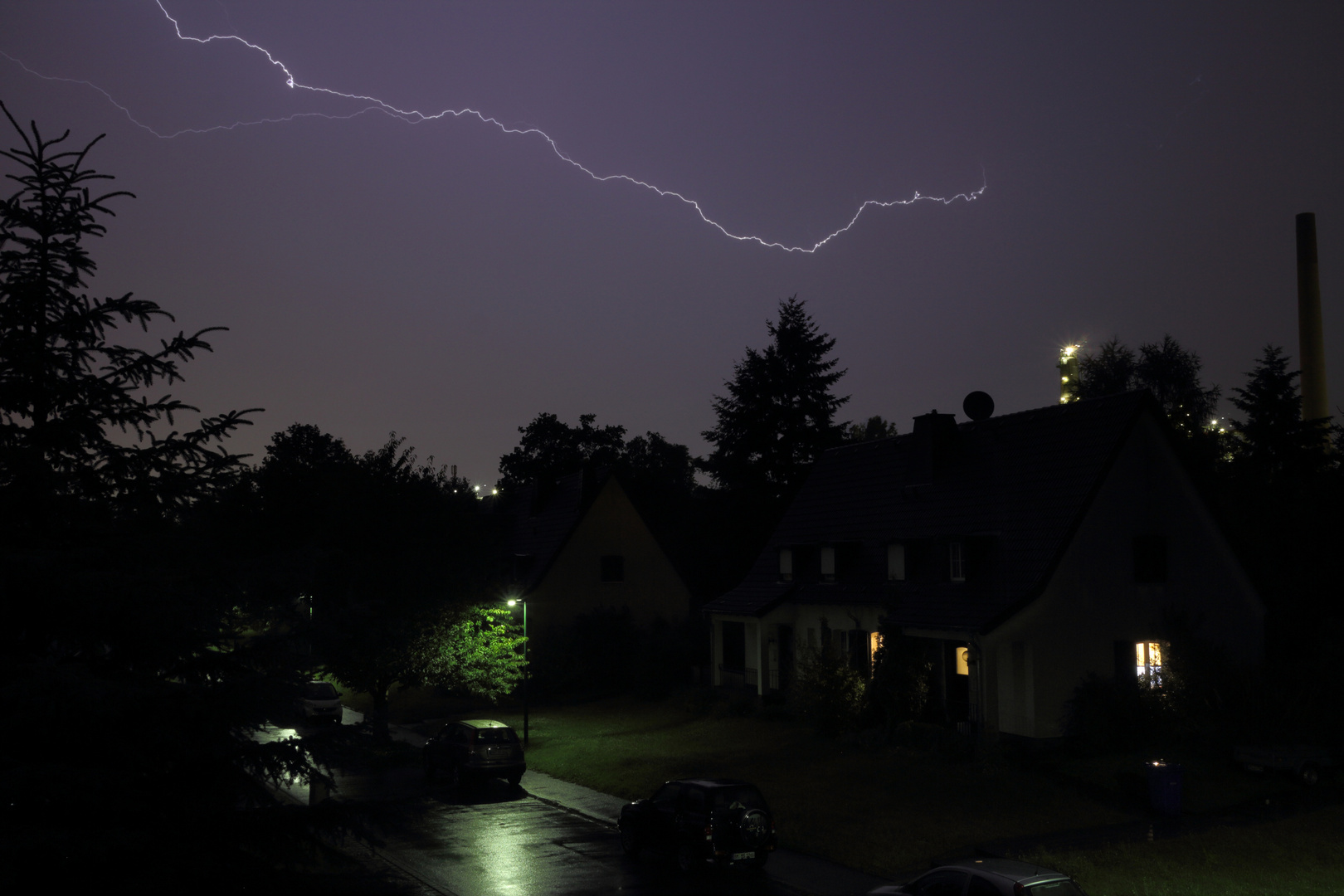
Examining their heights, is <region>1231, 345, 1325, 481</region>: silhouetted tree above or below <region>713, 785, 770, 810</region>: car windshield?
above

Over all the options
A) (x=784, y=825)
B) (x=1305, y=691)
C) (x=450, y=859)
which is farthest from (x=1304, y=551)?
(x=450, y=859)

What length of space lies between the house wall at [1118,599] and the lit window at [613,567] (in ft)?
82.2

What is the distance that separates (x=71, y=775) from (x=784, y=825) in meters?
16.0

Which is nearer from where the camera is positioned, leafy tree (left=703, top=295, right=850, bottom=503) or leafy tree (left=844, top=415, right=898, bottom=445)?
leafy tree (left=703, top=295, right=850, bottom=503)

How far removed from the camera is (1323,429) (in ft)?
158

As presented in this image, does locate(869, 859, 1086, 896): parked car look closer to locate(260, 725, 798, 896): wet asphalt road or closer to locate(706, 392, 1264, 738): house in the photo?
locate(260, 725, 798, 896): wet asphalt road

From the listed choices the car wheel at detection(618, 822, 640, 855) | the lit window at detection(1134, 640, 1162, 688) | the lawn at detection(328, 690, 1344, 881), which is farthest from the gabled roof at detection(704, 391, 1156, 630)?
the car wheel at detection(618, 822, 640, 855)

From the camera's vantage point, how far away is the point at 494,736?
26.7 meters

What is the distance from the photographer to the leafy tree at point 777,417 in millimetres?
64062

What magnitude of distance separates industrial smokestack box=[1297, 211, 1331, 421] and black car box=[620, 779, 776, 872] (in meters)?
61.5

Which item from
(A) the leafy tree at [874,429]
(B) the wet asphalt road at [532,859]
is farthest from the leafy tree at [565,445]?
(B) the wet asphalt road at [532,859]

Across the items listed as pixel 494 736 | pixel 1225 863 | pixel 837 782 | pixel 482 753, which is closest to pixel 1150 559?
pixel 837 782

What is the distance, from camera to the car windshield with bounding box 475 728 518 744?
26.5 metres

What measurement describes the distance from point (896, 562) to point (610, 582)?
20157 mm
